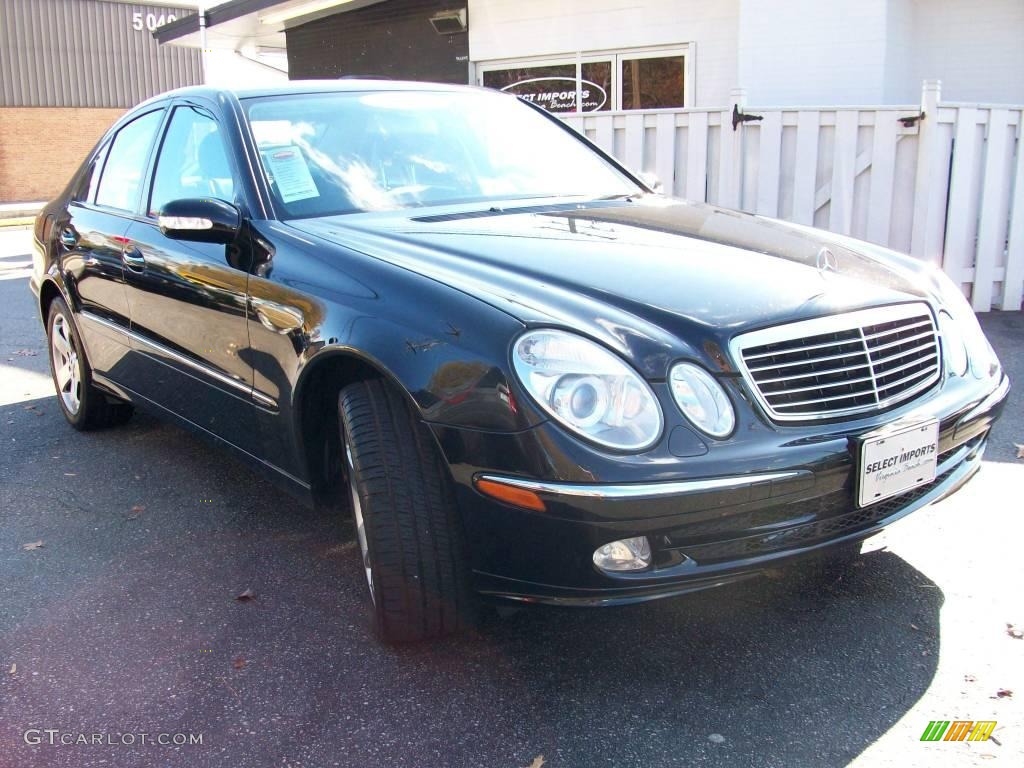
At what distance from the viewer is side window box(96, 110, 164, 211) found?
4.14 meters

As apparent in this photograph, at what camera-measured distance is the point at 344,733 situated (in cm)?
238

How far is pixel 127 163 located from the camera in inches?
171

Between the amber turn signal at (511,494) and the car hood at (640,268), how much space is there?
39 cm

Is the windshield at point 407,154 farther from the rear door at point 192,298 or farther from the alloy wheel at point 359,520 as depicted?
the alloy wheel at point 359,520

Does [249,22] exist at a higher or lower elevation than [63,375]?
higher

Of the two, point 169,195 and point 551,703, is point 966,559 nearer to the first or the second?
point 551,703

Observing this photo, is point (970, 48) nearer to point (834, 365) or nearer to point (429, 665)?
point (834, 365)

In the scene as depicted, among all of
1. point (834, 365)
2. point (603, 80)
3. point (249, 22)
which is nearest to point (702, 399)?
point (834, 365)

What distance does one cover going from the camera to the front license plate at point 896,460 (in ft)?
7.79

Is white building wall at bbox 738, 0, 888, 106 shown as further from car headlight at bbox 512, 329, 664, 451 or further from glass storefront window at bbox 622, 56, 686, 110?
car headlight at bbox 512, 329, 664, 451

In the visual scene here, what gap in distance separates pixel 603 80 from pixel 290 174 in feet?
28.3

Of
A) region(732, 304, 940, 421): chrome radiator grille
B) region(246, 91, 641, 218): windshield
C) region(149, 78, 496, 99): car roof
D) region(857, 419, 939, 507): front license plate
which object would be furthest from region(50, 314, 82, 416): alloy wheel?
region(857, 419, 939, 507): front license plate

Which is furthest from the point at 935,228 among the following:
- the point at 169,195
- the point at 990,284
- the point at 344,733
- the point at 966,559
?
the point at 344,733

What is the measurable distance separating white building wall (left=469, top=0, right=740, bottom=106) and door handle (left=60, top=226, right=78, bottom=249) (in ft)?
23.8
